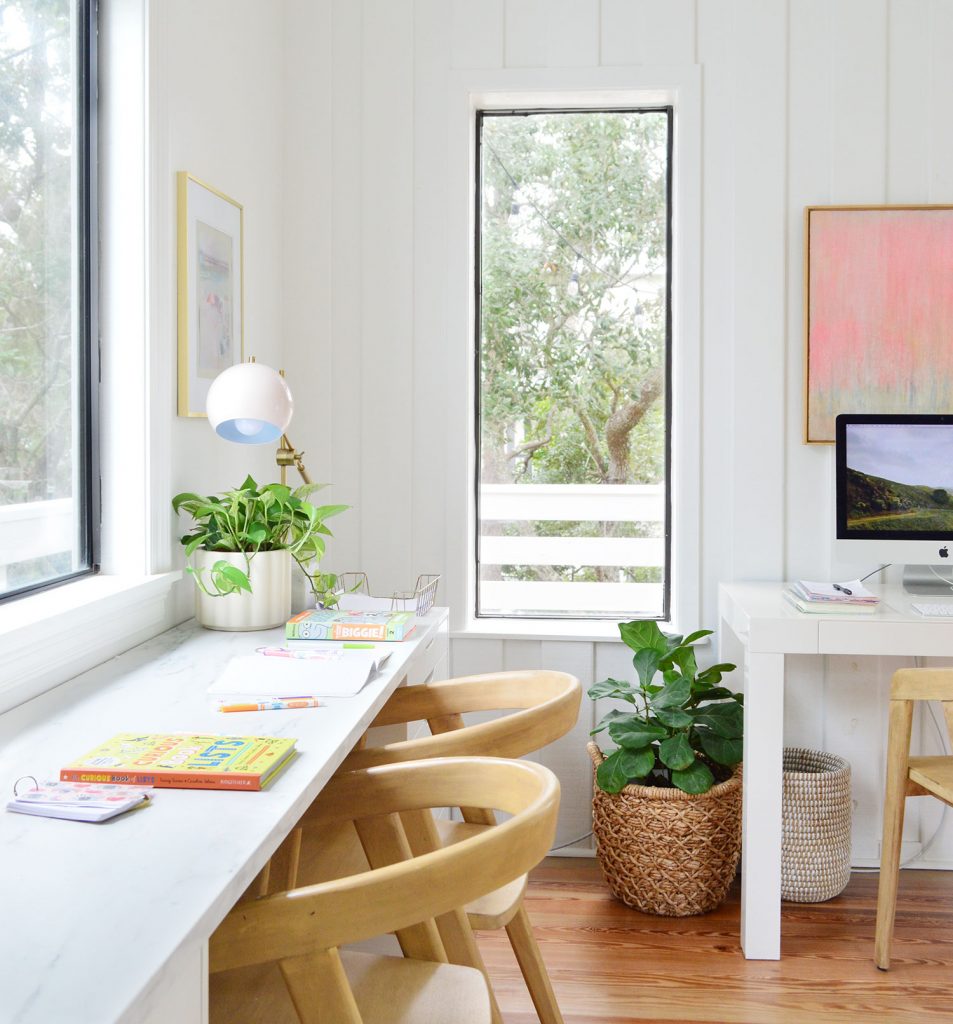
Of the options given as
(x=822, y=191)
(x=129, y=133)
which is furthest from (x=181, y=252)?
(x=822, y=191)

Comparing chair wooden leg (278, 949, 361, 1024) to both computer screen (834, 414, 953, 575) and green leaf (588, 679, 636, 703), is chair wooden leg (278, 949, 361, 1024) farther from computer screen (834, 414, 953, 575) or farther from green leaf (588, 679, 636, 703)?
computer screen (834, 414, 953, 575)

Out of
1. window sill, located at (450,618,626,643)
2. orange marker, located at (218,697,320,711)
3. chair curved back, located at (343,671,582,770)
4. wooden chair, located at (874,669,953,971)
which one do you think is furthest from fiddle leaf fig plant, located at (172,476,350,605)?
wooden chair, located at (874,669,953,971)

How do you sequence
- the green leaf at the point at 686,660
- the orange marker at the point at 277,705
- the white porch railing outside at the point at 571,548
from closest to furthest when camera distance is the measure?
1. the orange marker at the point at 277,705
2. the green leaf at the point at 686,660
3. the white porch railing outside at the point at 571,548

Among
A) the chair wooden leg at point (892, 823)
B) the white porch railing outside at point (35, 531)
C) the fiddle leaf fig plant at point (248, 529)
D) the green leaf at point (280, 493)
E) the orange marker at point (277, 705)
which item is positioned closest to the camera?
the orange marker at point (277, 705)

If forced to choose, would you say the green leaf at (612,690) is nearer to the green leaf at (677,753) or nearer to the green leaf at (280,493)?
the green leaf at (677,753)

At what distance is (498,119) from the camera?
9.91 ft

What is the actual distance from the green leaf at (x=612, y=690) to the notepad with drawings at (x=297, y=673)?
977mm

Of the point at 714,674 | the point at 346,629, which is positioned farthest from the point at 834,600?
the point at 346,629

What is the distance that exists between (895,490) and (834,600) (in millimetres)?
420

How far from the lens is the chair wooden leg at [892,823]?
2.28m

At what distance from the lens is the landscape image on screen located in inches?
103

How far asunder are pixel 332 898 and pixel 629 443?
87.6 inches

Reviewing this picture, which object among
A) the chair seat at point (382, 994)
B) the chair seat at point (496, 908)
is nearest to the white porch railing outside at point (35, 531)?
the chair seat at point (382, 994)

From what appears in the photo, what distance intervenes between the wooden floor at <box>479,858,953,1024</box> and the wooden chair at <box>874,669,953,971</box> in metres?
0.12
